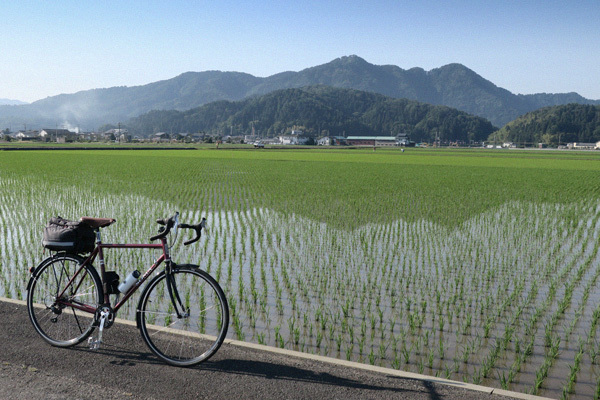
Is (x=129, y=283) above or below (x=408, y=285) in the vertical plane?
above

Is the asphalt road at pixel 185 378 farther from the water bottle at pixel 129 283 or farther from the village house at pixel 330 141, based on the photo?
the village house at pixel 330 141

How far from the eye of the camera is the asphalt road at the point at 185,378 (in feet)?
11.4

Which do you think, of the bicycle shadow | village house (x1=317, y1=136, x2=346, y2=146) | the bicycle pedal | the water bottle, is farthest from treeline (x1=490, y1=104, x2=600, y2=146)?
the bicycle pedal

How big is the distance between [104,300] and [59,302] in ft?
1.72

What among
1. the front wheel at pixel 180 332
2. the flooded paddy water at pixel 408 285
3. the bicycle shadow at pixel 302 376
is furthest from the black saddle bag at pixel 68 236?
the flooded paddy water at pixel 408 285

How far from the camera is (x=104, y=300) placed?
165 inches

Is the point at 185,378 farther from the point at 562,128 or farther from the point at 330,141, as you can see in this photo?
the point at 562,128

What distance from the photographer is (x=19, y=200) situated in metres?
15.1

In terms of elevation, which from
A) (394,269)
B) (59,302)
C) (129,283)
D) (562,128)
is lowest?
(394,269)

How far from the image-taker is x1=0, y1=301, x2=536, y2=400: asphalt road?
3.47 meters

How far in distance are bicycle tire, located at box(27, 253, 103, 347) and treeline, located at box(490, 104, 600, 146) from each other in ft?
510

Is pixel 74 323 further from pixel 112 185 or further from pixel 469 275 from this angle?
pixel 112 185

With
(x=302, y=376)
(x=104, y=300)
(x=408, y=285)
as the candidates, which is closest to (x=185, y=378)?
(x=302, y=376)

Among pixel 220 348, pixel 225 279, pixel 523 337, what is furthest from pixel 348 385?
pixel 225 279
